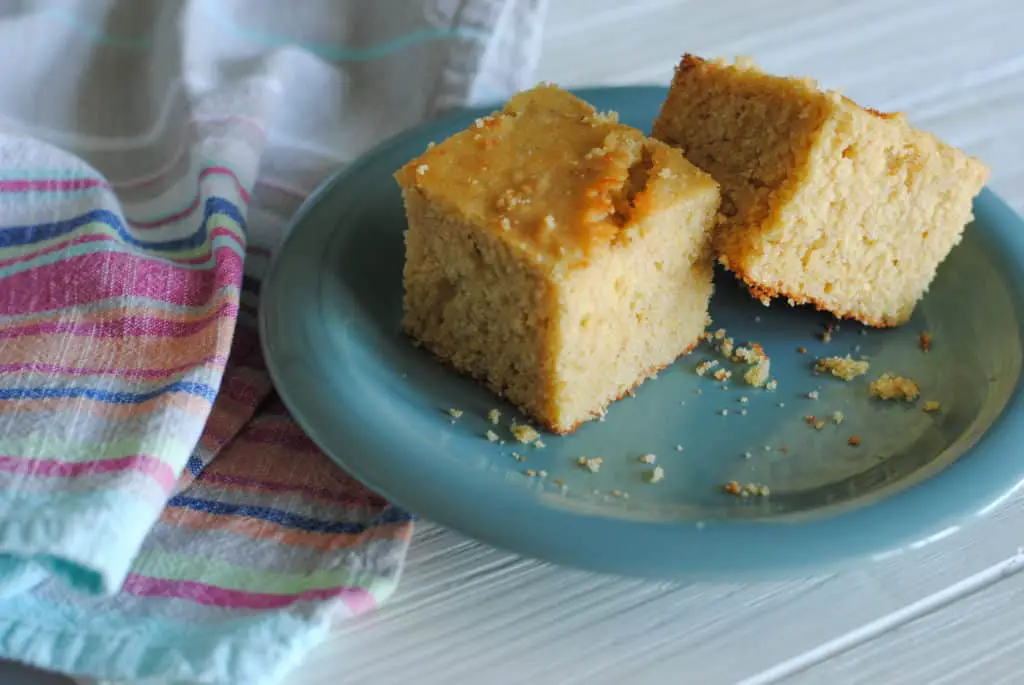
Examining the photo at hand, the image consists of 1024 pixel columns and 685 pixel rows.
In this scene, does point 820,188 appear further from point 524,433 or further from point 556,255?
point 524,433

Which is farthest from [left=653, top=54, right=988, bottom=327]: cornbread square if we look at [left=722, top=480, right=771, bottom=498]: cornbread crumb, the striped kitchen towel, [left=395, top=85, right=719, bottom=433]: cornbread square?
the striped kitchen towel

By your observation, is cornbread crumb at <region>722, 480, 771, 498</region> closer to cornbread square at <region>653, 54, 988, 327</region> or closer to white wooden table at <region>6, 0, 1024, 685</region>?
white wooden table at <region>6, 0, 1024, 685</region>

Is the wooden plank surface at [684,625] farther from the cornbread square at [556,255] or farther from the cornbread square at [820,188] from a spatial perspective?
the cornbread square at [820,188]

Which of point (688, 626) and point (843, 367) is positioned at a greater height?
point (843, 367)

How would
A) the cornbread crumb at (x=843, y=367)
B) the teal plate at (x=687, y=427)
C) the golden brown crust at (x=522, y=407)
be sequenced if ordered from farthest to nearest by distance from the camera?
the cornbread crumb at (x=843, y=367) < the golden brown crust at (x=522, y=407) < the teal plate at (x=687, y=427)

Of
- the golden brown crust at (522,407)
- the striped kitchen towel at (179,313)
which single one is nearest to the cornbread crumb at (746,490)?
the golden brown crust at (522,407)

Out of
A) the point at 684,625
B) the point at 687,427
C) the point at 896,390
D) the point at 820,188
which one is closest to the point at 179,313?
the point at 687,427
